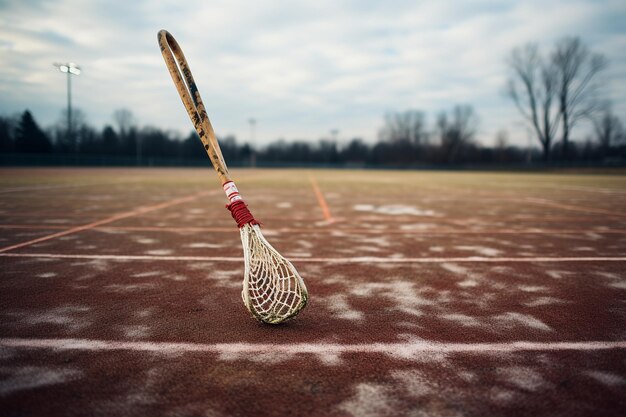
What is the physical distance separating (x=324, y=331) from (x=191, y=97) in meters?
2.13

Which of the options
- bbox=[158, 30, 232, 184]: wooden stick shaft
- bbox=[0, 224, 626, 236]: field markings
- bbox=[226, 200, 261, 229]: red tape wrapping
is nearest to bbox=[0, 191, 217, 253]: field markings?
bbox=[0, 224, 626, 236]: field markings

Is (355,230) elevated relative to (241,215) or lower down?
lower down

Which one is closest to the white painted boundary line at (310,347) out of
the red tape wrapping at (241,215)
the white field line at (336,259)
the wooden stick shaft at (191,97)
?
the red tape wrapping at (241,215)

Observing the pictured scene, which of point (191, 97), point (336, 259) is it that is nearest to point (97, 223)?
point (336, 259)

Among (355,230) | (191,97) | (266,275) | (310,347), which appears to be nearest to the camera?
(310,347)

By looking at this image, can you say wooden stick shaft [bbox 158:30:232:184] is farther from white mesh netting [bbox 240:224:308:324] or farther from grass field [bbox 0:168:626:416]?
grass field [bbox 0:168:626:416]

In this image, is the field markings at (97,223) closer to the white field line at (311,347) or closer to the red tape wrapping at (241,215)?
the white field line at (311,347)

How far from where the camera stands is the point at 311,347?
2.69m

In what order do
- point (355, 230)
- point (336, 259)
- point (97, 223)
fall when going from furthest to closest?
1. point (97, 223)
2. point (355, 230)
3. point (336, 259)

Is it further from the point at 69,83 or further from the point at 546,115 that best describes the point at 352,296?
the point at 546,115

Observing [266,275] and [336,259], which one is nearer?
[266,275]

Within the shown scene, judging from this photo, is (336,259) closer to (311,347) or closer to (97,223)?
(311,347)

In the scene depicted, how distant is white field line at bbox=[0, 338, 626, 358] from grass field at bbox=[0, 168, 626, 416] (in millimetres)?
14

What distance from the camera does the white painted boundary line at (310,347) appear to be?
8.64 feet
